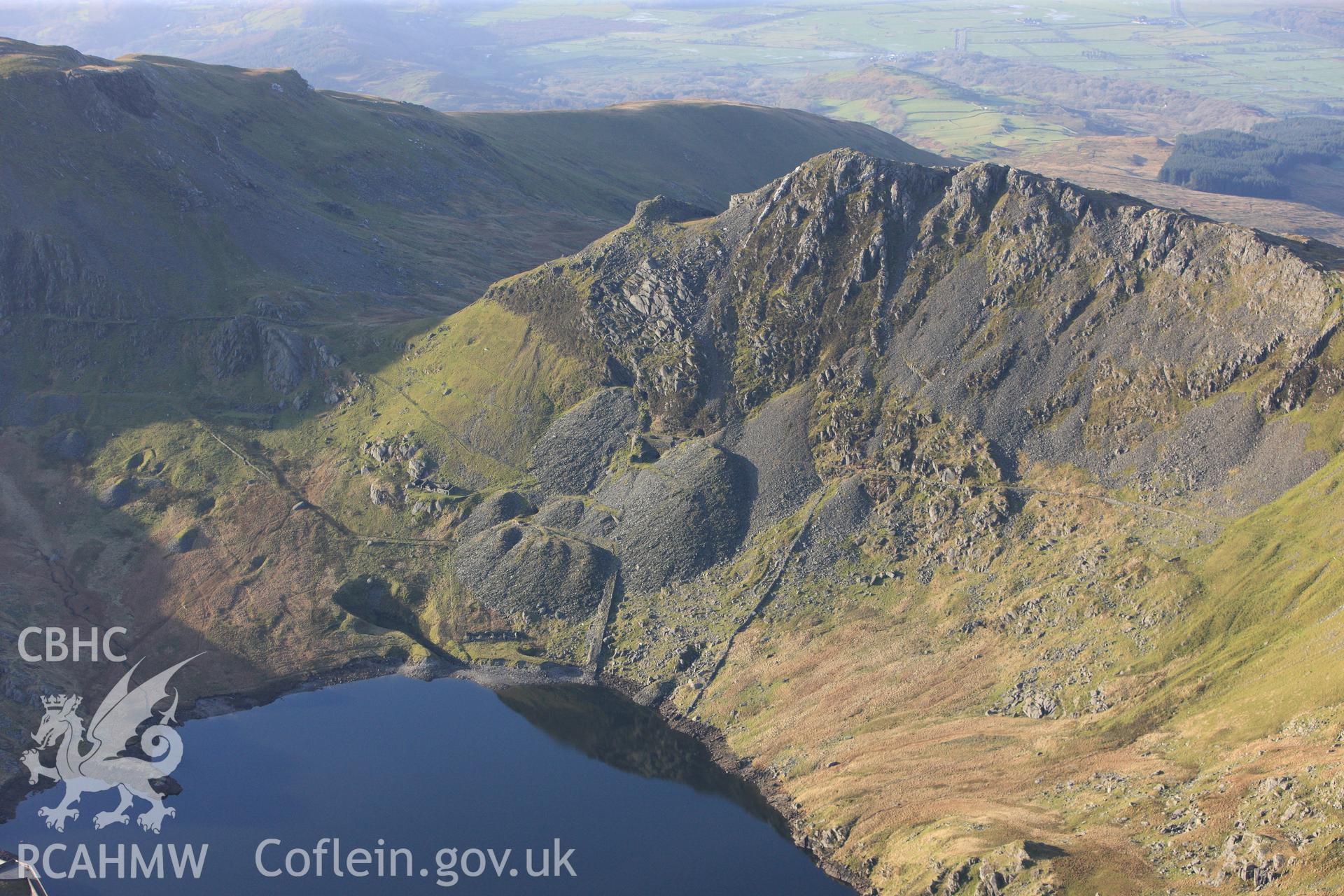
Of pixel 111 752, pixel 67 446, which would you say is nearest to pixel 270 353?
pixel 67 446

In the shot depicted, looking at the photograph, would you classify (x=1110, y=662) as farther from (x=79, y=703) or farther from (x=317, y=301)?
(x=317, y=301)

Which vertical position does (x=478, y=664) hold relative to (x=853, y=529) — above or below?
below

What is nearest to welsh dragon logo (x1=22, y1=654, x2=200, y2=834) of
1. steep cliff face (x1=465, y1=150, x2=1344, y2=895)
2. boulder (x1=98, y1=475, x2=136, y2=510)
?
boulder (x1=98, y1=475, x2=136, y2=510)

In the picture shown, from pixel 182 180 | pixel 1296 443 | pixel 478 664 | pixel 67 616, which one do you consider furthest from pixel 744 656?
pixel 182 180

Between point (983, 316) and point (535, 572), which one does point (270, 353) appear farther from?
point (983, 316)

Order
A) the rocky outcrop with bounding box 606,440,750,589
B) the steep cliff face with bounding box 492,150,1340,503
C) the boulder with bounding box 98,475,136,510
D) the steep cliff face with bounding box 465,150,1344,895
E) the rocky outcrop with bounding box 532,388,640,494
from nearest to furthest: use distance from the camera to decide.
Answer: the steep cliff face with bounding box 465,150,1344,895
the steep cliff face with bounding box 492,150,1340,503
the rocky outcrop with bounding box 606,440,750,589
the rocky outcrop with bounding box 532,388,640,494
the boulder with bounding box 98,475,136,510

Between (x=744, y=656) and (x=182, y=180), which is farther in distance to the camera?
(x=182, y=180)

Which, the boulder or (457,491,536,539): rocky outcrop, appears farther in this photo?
the boulder

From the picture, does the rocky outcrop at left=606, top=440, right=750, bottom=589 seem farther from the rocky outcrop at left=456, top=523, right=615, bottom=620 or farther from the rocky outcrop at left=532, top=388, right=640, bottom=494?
the rocky outcrop at left=532, top=388, right=640, bottom=494
